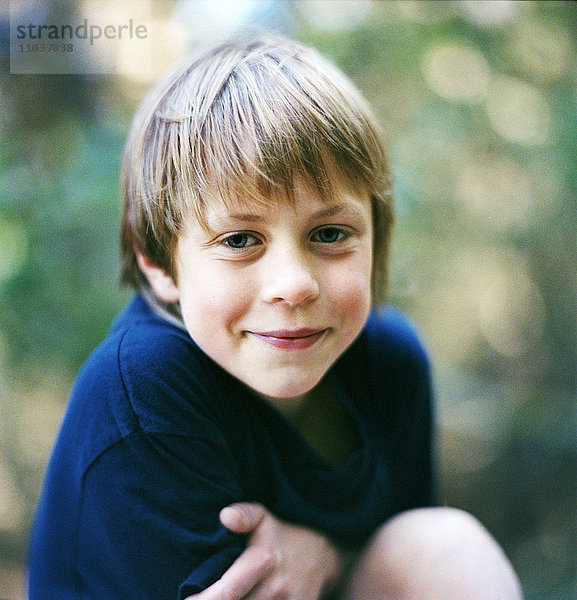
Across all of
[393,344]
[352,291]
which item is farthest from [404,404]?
[352,291]

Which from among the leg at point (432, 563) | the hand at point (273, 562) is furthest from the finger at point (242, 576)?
the leg at point (432, 563)

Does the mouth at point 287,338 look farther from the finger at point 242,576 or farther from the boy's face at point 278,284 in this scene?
the finger at point 242,576

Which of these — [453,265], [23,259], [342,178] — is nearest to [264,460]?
[342,178]

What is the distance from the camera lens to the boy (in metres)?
0.49

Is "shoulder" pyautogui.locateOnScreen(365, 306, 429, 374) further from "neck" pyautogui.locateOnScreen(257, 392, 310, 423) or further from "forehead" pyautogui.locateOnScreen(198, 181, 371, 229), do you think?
"forehead" pyautogui.locateOnScreen(198, 181, 371, 229)

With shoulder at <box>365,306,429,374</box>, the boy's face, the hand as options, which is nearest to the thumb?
the hand

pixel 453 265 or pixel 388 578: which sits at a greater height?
pixel 453 265

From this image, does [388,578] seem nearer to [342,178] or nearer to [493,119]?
[342,178]

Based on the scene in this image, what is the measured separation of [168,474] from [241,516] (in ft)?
0.25

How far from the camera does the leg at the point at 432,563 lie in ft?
1.89

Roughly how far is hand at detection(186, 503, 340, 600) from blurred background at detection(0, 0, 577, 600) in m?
0.30

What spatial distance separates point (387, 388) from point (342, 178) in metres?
0.27

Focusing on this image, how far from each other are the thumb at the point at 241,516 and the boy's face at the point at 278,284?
4.2 inches

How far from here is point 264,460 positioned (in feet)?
1.88
